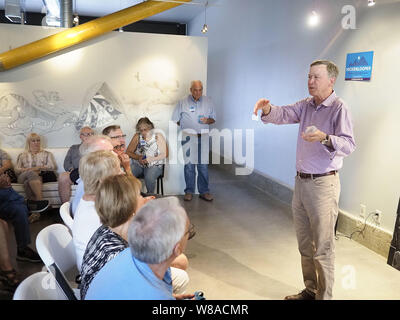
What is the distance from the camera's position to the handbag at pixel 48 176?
17.3 ft

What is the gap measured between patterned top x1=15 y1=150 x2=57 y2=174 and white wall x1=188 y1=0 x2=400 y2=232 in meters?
3.52

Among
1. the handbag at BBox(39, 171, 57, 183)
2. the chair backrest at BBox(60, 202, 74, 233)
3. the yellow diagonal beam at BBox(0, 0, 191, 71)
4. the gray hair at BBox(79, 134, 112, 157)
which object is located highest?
the yellow diagonal beam at BBox(0, 0, 191, 71)

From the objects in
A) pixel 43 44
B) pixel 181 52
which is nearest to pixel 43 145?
pixel 43 44

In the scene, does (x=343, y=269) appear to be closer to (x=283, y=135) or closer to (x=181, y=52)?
(x=283, y=135)

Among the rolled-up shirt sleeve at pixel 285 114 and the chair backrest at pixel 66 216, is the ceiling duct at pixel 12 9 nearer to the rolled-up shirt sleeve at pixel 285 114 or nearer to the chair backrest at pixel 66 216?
the chair backrest at pixel 66 216

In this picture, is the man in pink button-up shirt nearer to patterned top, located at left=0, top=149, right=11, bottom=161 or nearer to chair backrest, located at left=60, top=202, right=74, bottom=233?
chair backrest, located at left=60, top=202, right=74, bottom=233

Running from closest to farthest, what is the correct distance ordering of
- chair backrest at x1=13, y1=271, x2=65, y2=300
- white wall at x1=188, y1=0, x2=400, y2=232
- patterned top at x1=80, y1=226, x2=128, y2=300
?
chair backrest at x1=13, y1=271, x2=65, y2=300, patterned top at x1=80, y1=226, x2=128, y2=300, white wall at x1=188, y1=0, x2=400, y2=232

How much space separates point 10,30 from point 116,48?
149 cm

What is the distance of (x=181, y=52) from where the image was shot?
615 cm

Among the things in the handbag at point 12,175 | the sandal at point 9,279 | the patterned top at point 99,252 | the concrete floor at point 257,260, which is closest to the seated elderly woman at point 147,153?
the concrete floor at point 257,260

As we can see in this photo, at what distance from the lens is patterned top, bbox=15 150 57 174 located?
17.4 feet

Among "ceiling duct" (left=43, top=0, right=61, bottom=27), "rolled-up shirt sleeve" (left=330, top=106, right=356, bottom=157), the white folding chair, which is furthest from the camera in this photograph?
"ceiling duct" (left=43, top=0, right=61, bottom=27)

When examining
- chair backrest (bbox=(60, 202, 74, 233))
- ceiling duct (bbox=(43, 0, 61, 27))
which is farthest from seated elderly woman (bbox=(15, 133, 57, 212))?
chair backrest (bbox=(60, 202, 74, 233))

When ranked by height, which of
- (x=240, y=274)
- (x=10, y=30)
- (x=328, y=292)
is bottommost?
(x=240, y=274)
